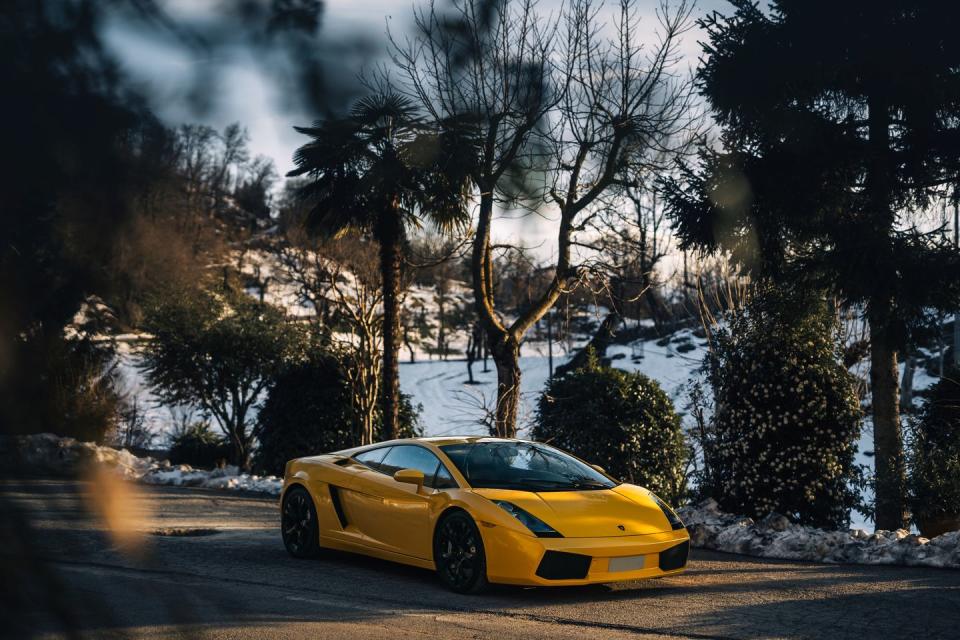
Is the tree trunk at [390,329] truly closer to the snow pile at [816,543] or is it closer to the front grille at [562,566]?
the snow pile at [816,543]

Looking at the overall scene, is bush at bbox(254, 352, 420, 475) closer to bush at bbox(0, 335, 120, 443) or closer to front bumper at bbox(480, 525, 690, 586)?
front bumper at bbox(480, 525, 690, 586)

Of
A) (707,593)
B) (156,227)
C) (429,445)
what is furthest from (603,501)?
(156,227)

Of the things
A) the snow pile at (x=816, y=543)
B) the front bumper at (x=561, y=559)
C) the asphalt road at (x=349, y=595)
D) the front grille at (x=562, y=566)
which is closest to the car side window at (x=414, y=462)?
the asphalt road at (x=349, y=595)

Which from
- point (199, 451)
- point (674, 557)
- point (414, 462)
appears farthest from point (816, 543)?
point (199, 451)

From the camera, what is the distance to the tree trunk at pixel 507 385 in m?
17.0

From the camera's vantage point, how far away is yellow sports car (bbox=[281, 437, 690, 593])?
747 cm

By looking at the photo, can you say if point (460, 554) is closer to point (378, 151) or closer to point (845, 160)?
point (378, 151)

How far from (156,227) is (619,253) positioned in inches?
736

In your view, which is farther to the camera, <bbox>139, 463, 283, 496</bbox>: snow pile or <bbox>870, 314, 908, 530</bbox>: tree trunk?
<bbox>139, 463, 283, 496</bbox>: snow pile

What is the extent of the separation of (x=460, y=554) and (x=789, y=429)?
21.1ft

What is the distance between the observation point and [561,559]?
7.39m

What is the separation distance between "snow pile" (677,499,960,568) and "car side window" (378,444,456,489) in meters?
3.55

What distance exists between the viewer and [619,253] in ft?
64.4

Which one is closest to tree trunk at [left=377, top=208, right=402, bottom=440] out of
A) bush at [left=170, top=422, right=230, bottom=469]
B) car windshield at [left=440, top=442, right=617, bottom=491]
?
bush at [left=170, top=422, right=230, bottom=469]
